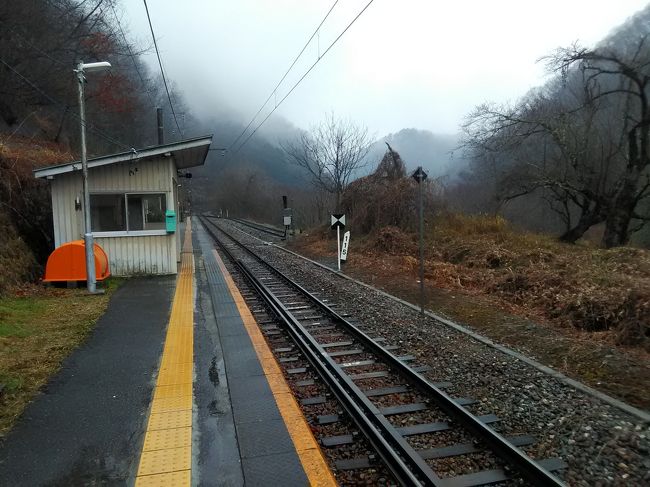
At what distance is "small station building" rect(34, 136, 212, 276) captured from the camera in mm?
11969

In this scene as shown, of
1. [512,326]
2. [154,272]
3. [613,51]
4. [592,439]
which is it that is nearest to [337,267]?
[154,272]

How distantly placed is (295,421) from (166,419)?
47.1 inches

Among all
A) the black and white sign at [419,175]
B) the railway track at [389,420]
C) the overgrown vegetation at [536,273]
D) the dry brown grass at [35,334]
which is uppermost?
the black and white sign at [419,175]

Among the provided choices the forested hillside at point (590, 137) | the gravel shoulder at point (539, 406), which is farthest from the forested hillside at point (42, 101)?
the forested hillside at point (590, 137)

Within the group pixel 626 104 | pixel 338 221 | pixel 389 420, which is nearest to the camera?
pixel 389 420

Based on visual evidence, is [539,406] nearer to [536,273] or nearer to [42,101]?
[536,273]

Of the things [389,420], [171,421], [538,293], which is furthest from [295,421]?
[538,293]

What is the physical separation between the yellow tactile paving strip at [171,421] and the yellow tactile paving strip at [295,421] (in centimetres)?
87

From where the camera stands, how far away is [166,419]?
14.1ft

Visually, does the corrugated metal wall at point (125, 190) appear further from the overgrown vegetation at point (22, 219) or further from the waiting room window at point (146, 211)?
the overgrown vegetation at point (22, 219)

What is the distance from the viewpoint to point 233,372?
557 cm

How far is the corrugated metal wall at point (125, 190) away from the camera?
1195cm

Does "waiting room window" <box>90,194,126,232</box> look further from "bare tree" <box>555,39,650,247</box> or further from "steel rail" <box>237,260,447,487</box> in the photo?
"bare tree" <box>555,39,650,247</box>

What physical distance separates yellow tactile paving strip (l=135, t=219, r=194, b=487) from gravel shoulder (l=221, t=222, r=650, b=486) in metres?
2.79
